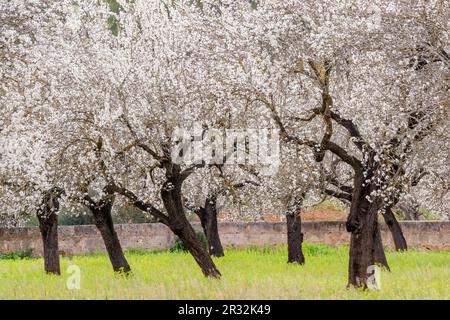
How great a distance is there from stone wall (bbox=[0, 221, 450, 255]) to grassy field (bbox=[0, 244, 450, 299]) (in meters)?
3.01

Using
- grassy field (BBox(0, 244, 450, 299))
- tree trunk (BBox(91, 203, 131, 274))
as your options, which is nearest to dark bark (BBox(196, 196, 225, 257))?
grassy field (BBox(0, 244, 450, 299))

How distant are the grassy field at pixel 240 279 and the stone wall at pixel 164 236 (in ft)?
9.86

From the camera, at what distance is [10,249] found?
4466cm

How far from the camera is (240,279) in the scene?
2412 centimetres

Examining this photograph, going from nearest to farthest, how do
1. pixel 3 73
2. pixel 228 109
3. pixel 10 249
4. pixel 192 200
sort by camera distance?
pixel 3 73 → pixel 228 109 → pixel 192 200 → pixel 10 249

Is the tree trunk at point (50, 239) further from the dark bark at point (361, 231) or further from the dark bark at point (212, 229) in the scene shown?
the dark bark at point (361, 231)

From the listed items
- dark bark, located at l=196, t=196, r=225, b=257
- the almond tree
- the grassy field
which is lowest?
the grassy field

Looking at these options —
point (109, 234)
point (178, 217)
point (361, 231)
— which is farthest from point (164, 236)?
point (361, 231)

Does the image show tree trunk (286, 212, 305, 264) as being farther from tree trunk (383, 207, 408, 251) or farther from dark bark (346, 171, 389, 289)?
dark bark (346, 171, 389, 289)

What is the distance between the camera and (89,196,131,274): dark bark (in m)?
26.3

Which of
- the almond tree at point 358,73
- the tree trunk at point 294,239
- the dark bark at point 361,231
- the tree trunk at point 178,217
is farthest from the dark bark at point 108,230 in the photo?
the dark bark at point 361,231
